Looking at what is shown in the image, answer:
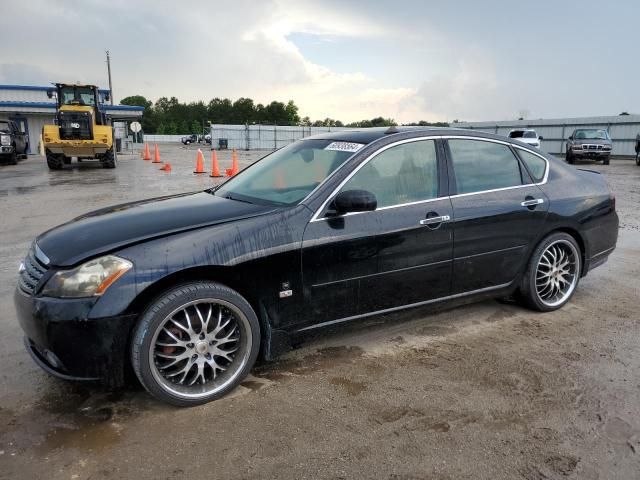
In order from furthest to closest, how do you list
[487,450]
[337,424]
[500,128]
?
[500,128]
[337,424]
[487,450]

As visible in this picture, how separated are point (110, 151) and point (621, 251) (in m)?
18.2

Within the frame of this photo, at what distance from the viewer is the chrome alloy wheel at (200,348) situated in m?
2.87

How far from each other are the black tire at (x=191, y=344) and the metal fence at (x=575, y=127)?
105ft

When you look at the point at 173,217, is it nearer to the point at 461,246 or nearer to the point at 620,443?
the point at 461,246

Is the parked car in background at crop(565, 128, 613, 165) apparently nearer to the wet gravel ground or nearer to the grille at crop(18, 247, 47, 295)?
the wet gravel ground

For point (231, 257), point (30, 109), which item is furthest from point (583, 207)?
point (30, 109)

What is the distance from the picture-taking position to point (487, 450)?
255 centimetres

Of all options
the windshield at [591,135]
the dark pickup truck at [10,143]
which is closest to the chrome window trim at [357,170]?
the dark pickup truck at [10,143]

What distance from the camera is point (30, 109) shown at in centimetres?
3603

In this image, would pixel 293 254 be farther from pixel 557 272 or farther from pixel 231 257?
pixel 557 272

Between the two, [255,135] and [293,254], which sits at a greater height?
[255,135]

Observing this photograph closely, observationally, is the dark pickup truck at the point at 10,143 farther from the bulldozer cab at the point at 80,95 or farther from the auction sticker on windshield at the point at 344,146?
the auction sticker on windshield at the point at 344,146

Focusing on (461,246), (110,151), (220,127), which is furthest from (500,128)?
(461,246)

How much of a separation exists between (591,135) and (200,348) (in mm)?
26518
